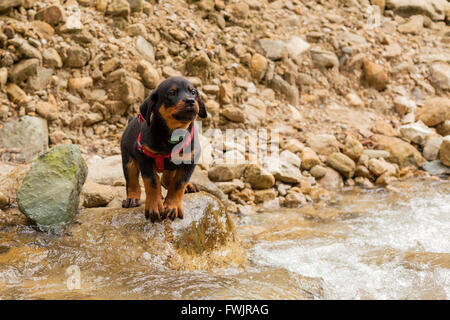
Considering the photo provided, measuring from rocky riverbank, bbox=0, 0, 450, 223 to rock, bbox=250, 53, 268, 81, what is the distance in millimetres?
23

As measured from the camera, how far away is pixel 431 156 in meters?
8.36

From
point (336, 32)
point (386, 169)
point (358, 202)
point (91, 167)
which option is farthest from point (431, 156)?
point (91, 167)

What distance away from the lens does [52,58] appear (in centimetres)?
713

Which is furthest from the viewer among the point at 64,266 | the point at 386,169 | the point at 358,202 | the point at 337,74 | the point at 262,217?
the point at 337,74

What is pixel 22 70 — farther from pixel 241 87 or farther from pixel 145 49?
pixel 241 87

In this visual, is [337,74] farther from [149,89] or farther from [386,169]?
[149,89]

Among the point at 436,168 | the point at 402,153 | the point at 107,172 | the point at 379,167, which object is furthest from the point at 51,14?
the point at 436,168

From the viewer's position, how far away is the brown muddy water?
2.99 m

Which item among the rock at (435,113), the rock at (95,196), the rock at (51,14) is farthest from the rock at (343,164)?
the rock at (51,14)

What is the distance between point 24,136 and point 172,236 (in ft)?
13.2

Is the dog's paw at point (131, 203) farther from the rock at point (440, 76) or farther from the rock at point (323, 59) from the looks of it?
the rock at point (440, 76)

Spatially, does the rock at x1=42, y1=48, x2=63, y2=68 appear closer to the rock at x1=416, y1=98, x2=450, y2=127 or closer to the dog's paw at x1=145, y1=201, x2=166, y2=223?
the dog's paw at x1=145, y1=201, x2=166, y2=223

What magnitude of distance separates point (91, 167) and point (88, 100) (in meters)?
1.95

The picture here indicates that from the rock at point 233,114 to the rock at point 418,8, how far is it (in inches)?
304
